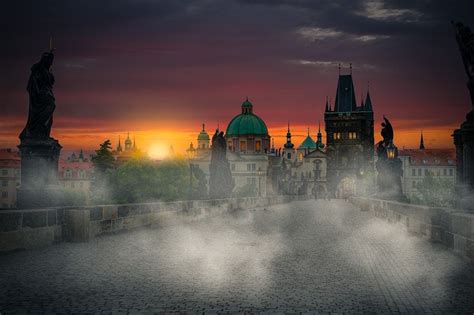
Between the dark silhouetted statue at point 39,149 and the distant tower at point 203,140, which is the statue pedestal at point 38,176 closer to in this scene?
the dark silhouetted statue at point 39,149

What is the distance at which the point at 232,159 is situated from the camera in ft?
545

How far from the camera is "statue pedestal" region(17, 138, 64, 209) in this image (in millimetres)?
15391

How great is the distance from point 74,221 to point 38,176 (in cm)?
187

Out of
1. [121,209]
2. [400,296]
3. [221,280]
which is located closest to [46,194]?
[121,209]

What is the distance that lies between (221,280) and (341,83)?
6407 inches

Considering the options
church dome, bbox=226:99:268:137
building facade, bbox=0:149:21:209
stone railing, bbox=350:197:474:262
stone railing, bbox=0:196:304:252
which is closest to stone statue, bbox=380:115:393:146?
stone railing, bbox=350:197:474:262

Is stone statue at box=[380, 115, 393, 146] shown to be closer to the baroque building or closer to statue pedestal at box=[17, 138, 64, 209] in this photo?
statue pedestal at box=[17, 138, 64, 209]

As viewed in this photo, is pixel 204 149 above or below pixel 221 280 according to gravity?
above

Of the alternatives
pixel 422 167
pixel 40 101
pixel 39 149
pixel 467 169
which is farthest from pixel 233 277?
pixel 422 167

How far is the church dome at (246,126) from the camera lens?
17638 centimetres

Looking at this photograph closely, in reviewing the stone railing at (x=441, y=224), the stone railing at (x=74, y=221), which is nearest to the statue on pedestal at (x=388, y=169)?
the stone railing at (x=441, y=224)

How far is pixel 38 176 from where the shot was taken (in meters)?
15.5

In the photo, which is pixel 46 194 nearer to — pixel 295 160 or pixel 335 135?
pixel 335 135

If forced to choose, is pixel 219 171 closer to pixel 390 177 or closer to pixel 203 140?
pixel 390 177
